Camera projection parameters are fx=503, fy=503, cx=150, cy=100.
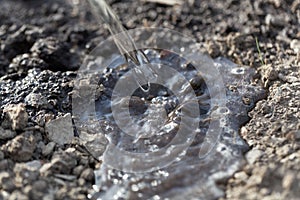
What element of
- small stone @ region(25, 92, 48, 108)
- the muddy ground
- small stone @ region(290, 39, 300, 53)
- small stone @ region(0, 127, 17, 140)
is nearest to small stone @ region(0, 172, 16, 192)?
the muddy ground

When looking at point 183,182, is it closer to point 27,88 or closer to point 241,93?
point 241,93

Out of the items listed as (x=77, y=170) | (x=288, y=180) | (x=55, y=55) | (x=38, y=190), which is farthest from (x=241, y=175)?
(x=55, y=55)

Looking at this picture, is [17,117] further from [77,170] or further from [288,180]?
[288,180]

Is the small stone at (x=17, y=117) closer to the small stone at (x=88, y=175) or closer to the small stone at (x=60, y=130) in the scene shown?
the small stone at (x=60, y=130)

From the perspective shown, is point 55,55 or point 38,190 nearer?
point 38,190

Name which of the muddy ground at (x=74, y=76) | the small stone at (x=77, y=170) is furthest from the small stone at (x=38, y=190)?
the small stone at (x=77, y=170)

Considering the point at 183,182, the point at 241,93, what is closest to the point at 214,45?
the point at 241,93

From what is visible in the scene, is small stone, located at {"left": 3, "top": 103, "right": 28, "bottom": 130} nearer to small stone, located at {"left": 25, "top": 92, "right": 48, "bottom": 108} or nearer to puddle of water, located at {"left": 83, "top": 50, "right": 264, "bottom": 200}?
small stone, located at {"left": 25, "top": 92, "right": 48, "bottom": 108}
